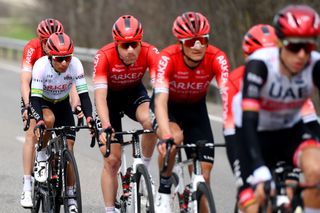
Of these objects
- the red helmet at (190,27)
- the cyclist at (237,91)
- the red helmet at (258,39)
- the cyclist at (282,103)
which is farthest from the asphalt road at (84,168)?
the cyclist at (282,103)

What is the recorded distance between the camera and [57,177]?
8352 millimetres

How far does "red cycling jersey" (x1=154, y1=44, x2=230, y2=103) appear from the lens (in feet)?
23.0

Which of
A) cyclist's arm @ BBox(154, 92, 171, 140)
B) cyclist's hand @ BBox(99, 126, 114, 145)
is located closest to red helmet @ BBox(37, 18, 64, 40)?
cyclist's hand @ BBox(99, 126, 114, 145)

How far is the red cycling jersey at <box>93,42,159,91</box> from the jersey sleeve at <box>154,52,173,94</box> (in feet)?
3.55

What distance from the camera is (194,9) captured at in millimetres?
22281

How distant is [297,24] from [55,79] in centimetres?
401

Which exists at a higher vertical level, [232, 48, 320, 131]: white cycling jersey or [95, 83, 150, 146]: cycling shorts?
[95, 83, 150, 146]: cycling shorts

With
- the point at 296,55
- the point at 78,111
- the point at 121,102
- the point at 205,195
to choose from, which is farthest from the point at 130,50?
the point at 296,55

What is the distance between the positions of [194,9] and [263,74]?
17.2 metres

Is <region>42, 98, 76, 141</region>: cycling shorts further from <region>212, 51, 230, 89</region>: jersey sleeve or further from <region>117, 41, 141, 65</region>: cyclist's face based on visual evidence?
<region>212, 51, 230, 89</region>: jersey sleeve

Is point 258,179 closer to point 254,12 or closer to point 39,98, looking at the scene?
point 39,98

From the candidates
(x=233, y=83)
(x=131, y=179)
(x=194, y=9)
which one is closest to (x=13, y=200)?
(x=131, y=179)

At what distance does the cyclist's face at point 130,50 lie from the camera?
7939 millimetres

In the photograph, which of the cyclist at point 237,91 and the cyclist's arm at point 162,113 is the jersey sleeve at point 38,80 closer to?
the cyclist's arm at point 162,113
